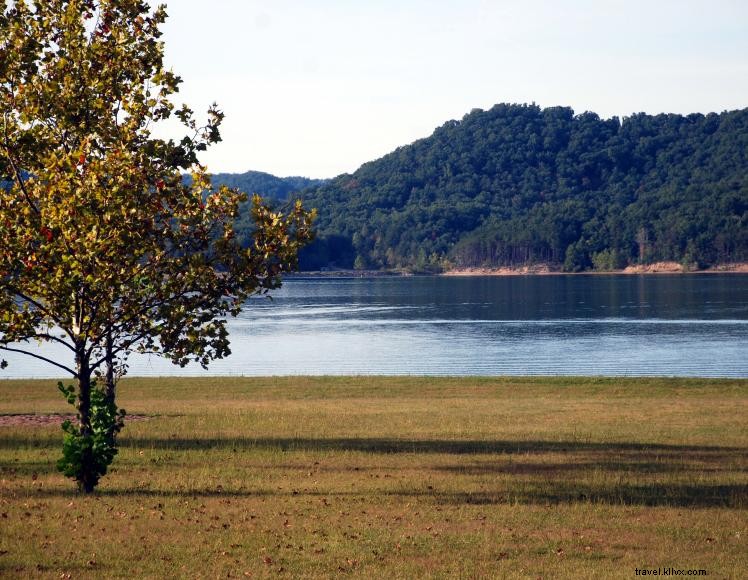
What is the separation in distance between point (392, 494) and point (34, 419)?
47.0 ft

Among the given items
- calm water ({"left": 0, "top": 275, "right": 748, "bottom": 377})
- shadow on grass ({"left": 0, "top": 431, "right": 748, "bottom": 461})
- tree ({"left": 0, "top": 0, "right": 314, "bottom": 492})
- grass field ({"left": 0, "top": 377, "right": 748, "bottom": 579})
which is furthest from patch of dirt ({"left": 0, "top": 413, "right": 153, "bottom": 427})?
calm water ({"left": 0, "top": 275, "right": 748, "bottom": 377})

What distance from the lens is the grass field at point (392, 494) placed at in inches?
517

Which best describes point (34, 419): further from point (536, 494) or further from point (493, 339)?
point (493, 339)

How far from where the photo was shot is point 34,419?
2838 centimetres

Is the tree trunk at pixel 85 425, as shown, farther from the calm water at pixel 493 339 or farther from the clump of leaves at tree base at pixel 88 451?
the calm water at pixel 493 339

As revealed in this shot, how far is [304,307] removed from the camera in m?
144

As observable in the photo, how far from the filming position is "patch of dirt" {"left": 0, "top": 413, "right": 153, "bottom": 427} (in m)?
27.4

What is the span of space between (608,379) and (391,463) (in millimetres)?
21117

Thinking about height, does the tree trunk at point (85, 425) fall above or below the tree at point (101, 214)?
below

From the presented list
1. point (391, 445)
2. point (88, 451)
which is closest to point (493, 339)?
point (391, 445)

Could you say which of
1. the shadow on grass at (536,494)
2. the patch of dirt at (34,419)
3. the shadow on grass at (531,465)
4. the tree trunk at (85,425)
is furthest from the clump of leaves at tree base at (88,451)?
the patch of dirt at (34,419)

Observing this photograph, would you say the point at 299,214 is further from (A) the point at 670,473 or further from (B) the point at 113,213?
(A) the point at 670,473

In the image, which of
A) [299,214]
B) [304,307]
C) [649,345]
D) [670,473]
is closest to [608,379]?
[670,473]

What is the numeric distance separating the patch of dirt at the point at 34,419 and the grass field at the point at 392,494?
0.49 meters
